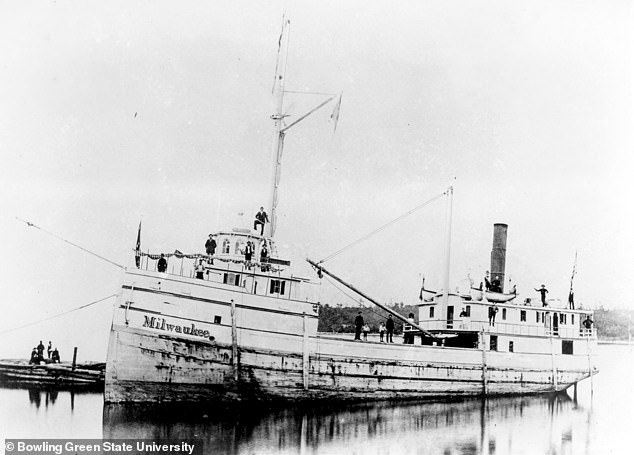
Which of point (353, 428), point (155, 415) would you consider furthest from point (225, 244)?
point (353, 428)

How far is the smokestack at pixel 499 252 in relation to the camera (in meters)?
29.2

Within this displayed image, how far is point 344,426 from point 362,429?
0.64 meters

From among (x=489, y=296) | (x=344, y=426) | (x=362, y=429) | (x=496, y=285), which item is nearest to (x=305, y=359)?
(x=344, y=426)

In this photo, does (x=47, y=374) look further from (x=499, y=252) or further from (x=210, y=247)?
(x=499, y=252)

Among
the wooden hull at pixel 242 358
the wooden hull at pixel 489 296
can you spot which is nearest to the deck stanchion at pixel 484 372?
the wooden hull at pixel 489 296

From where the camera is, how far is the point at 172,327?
2189cm

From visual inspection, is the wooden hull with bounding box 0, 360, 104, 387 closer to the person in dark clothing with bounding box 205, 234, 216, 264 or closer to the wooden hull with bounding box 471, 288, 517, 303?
the person in dark clothing with bounding box 205, 234, 216, 264

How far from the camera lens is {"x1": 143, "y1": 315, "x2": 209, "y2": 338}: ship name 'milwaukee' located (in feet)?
71.6

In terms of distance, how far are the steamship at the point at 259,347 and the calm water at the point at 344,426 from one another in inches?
32.9

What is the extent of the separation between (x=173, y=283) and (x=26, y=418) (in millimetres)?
6503

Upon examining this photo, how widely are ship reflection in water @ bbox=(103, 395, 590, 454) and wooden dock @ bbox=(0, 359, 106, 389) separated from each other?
7.70 metres

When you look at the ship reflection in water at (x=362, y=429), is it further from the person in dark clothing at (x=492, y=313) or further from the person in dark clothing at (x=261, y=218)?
the person in dark clothing at (x=261, y=218)

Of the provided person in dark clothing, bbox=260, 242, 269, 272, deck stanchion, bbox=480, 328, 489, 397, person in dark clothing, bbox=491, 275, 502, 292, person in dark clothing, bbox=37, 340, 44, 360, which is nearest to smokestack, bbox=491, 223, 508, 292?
person in dark clothing, bbox=491, 275, 502, 292

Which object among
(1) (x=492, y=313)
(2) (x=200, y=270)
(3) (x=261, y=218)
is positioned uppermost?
(3) (x=261, y=218)
